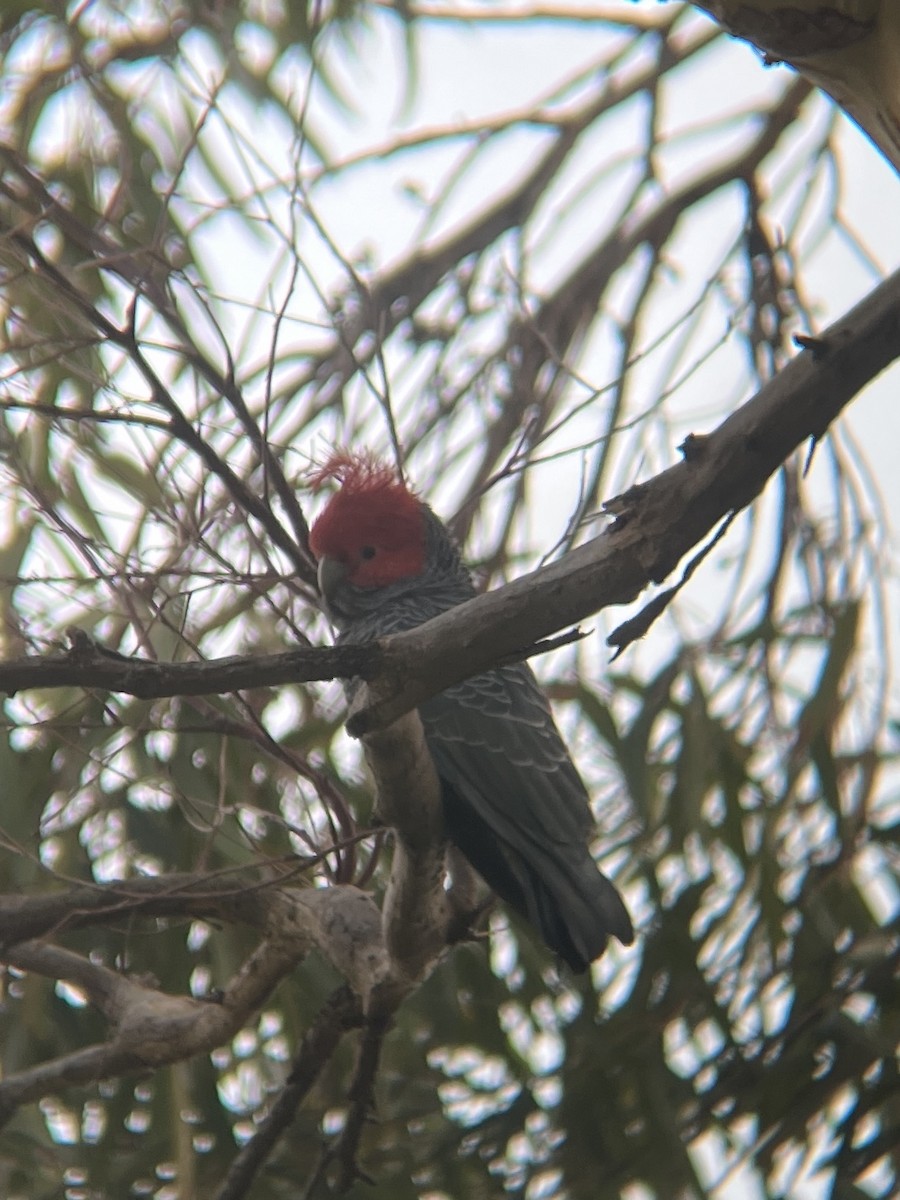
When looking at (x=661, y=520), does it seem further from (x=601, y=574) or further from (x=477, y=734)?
(x=477, y=734)

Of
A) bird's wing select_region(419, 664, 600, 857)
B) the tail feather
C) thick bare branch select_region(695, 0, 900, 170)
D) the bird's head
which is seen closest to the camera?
thick bare branch select_region(695, 0, 900, 170)

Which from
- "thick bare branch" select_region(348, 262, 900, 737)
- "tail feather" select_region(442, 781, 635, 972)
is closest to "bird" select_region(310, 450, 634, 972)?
"tail feather" select_region(442, 781, 635, 972)

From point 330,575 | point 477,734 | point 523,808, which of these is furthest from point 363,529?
point 523,808

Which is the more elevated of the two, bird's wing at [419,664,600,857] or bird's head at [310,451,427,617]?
bird's head at [310,451,427,617]

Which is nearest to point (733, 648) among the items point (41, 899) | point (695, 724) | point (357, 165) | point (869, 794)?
point (695, 724)

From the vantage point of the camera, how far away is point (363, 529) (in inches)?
105

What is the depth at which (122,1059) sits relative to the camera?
1935 mm

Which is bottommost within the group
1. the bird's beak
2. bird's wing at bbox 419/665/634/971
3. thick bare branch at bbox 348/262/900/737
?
thick bare branch at bbox 348/262/900/737

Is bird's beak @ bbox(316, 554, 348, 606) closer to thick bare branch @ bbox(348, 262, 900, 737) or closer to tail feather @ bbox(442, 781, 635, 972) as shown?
tail feather @ bbox(442, 781, 635, 972)

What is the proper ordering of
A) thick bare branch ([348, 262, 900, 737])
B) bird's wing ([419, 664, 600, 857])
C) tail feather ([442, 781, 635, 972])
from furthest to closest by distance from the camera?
bird's wing ([419, 664, 600, 857])
tail feather ([442, 781, 635, 972])
thick bare branch ([348, 262, 900, 737])

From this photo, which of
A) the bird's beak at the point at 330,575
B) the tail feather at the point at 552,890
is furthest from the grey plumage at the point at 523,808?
the bird's beak at the point at 330,575

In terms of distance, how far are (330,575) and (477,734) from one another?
20.5 inches

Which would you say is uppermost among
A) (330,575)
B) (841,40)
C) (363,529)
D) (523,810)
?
(363,529)

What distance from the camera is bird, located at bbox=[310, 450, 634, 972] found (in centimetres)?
199
